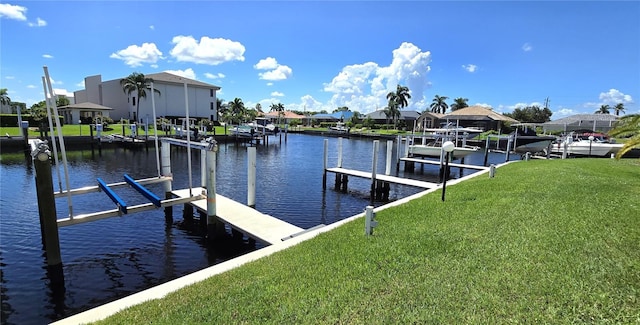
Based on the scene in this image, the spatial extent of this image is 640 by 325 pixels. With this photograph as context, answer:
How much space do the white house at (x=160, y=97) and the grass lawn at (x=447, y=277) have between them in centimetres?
5726

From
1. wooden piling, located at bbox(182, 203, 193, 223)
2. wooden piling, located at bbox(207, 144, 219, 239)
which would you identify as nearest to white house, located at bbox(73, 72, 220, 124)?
wooden piling, located at bbox(182, 203, 193, 223)

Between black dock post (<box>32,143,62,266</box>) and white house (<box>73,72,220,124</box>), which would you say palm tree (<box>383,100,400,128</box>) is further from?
black dock post (<box>32,143,62,266</box>)

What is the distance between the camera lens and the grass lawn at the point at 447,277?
12.0ft

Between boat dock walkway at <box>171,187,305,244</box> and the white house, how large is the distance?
170 ft

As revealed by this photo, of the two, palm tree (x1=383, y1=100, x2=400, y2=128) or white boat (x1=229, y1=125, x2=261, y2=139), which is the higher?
palm tree (x1=383, y1=100, x2=400, y2=128)

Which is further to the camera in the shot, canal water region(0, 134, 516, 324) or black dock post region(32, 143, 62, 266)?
canal water region(0, 134, 516, 324)

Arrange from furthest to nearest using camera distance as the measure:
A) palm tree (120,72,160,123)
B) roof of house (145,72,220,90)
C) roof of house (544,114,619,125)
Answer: roof of house (145,72,220,90) → palm tree (120,72,160,123) → roof of house (544,114,619,125)

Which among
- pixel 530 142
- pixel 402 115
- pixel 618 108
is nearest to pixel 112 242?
pixel 530 142

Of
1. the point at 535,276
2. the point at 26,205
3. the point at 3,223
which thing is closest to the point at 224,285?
the point at 535,276

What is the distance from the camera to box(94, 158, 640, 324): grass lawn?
3.66 m

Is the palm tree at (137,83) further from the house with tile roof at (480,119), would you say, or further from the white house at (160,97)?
the house with tile roof at (480,119)

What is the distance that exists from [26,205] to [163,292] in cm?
1157

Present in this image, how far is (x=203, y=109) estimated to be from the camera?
213 feet

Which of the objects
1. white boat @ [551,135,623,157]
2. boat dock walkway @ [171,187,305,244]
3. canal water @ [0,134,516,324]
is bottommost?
canal water @ [0,134,516,324]
